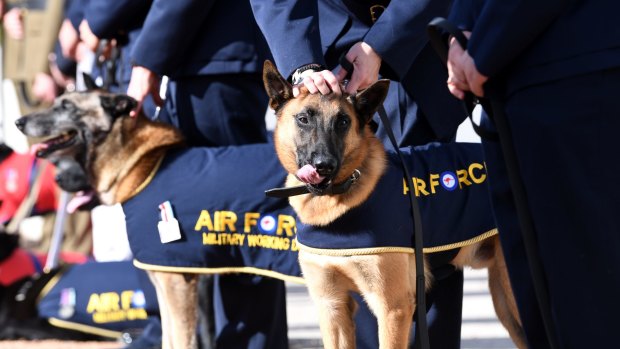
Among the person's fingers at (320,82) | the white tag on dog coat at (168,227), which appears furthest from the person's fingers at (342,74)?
the white tag on dog coat at (168,227)

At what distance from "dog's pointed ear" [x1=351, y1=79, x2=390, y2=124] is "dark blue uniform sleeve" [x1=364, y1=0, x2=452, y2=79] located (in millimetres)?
95

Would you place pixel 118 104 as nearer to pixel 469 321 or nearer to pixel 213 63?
pixel 213 63

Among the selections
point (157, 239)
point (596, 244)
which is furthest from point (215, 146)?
point (596, 244)

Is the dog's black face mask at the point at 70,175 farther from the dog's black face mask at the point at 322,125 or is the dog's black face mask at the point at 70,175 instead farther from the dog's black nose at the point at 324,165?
the dog's black nose at the point at 324,165

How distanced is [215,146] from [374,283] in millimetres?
1338

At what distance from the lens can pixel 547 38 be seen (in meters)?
2.09

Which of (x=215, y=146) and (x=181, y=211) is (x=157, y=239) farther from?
(x=215, y=146)

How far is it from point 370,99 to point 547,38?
102 cm

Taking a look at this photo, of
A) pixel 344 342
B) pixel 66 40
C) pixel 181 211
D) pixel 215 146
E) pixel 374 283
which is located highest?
pixel 66 40

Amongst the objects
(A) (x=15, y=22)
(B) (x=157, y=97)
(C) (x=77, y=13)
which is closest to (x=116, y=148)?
(B) (x=157, y=97)

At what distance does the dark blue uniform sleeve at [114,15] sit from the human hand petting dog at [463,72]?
2.12m

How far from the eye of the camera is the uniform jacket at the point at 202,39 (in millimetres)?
3789

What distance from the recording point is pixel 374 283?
121 inches

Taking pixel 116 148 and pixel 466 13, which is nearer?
pixel 466 13
